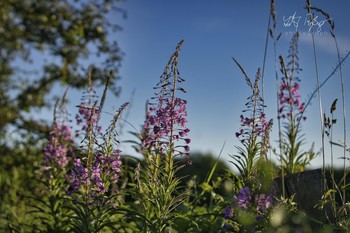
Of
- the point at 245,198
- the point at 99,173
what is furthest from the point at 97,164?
the point at 245,198

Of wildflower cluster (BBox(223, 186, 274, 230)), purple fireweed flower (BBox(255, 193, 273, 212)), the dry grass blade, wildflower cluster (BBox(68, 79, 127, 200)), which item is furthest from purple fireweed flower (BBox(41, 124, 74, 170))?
the dry grass blade

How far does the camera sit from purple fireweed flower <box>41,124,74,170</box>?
5496 mm

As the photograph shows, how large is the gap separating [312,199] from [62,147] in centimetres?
307

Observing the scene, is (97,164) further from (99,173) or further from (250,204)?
(250,204)

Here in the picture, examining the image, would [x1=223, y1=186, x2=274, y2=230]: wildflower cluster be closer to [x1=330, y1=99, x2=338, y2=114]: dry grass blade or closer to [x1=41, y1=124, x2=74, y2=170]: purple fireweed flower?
[x1=330, y1=99, x2=338, y2=114]: dry grass blade

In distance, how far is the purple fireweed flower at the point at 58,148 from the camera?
18.0ft

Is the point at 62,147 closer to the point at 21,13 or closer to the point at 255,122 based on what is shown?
the point at 255,122

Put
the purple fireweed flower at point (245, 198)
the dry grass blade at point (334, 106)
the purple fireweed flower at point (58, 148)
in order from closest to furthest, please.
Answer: the purple fireweed flower at point (245, 198) < the dry grass blade at point (334, 106) < the purple fireweed flower at point (58, 148)

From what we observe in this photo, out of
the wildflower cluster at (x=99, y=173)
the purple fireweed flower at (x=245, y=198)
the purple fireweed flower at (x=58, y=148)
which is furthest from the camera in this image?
the purple fireweed flower at (x=58, y=148)

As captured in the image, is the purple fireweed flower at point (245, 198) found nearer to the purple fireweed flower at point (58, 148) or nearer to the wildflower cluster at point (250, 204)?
the wildflower cluster at point (250, 204)

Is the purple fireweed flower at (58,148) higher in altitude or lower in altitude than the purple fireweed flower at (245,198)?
higher

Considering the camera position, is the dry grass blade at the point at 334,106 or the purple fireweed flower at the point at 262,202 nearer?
the purple fireweed flower at the point at 262,202

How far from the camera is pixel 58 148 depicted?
5.65 meters

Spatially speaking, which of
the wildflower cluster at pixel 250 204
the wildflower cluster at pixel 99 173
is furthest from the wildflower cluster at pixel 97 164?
the wildflower cluster at pixel 250 204
